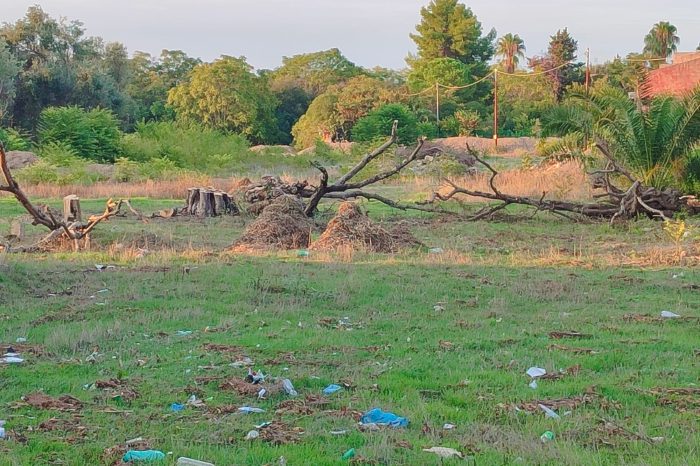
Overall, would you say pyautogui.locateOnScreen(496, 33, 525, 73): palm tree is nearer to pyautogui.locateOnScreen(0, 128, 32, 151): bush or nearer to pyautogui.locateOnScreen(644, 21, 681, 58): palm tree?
pyautogui.locateOnScreen(644, 21, 681, 58): palm tree

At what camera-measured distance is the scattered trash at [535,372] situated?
20.7 ft

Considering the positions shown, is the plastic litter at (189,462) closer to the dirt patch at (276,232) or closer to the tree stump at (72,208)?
the dirt patch at (276,232)

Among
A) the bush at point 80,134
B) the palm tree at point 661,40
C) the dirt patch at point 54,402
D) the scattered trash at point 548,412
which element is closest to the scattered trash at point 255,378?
the dirt patch at point 54,402

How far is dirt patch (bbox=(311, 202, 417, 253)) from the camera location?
14.1 m

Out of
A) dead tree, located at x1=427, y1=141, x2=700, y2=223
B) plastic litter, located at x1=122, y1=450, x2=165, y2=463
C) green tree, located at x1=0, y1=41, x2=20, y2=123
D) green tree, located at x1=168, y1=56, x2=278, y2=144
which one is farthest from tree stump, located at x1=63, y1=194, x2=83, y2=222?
green tree, located at x1=168, y1=56, x2=278, y2=144

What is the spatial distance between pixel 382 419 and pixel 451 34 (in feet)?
244

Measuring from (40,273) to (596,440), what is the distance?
8548 millimetres

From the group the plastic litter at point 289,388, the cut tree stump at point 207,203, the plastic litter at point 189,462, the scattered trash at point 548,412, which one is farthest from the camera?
the cut tree stump at point 207,203

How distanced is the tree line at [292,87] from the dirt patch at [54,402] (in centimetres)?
3505

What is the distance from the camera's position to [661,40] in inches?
3386

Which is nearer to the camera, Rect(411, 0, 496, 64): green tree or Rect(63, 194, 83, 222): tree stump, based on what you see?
Rect(63, 194, 83, 222): tree stump

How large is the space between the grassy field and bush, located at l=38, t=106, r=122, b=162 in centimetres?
2843

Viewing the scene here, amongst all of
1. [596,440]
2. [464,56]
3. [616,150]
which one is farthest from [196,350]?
[464,56]

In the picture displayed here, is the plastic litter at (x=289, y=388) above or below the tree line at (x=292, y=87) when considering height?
below
